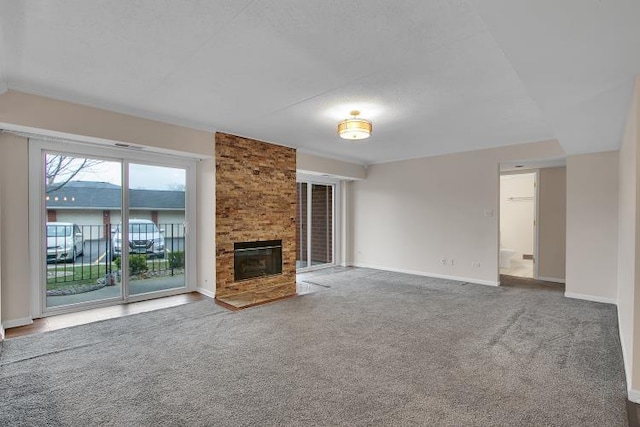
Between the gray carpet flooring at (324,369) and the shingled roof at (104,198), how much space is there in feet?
5.29

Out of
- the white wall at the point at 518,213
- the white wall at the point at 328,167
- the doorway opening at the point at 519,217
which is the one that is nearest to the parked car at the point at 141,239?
the white wall at the point at 328,167

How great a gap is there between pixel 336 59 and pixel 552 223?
19.0ft

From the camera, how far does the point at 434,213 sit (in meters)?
6.51

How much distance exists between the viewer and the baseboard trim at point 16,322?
350 centimetres

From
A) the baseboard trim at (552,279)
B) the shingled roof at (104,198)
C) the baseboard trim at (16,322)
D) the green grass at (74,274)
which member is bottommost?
the baseboard trim at (552,279)

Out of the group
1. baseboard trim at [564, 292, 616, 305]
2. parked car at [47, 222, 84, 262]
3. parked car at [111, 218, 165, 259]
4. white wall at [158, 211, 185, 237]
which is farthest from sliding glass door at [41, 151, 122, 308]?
baseboard trim at [564, 292, 616, 305]

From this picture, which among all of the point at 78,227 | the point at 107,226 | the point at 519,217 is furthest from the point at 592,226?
the point at 78,227

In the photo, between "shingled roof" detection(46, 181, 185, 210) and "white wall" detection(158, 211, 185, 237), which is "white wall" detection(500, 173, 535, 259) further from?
"shingled roof" detection(46, 181, 185, 210)

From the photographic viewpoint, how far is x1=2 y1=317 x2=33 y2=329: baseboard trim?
3.50 metres

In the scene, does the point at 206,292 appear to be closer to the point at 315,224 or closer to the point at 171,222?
the point at 171,222

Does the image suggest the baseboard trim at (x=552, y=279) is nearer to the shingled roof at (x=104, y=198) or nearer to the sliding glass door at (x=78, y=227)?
the shingled roof at (x=104, y=198)

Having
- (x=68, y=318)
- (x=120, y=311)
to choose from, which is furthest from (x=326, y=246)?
(x=68, y=318)

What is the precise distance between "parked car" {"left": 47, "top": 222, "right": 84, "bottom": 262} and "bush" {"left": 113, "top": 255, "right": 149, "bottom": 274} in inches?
18.7

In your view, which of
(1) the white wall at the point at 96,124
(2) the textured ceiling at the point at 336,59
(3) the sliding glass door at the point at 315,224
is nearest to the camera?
(2) the textured ceiling at the point at 336,59
